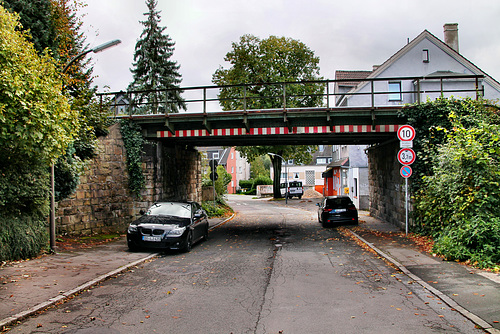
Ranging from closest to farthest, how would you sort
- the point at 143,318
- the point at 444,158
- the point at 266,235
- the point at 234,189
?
the point at 143,318 < the point at 444,158 < the point at 266,235 < the point at 234,189

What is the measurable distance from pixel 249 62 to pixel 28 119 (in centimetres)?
3226

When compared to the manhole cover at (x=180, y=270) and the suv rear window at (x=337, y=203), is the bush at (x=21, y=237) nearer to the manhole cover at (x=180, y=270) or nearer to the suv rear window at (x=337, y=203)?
the manhole cover at (x=180, y=270)

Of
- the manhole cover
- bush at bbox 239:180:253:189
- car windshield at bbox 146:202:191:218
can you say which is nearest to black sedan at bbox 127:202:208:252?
car windshield at bbox 146:202:191:218

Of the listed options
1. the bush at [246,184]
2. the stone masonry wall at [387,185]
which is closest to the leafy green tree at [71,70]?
the stone masonry wall at [387,185]

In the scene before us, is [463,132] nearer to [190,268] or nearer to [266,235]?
[190,268]

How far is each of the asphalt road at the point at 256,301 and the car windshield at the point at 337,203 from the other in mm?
9163

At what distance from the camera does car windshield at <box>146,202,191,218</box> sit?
12.8 m

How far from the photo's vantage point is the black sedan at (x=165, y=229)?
11.5 meters

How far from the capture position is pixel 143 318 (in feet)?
18.7

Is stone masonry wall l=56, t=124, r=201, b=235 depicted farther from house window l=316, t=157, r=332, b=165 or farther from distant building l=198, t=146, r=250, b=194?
house window l=316, t=157, r=332, b=165

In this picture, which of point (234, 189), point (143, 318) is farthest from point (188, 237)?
point (234, 189)

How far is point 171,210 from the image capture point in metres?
13.1

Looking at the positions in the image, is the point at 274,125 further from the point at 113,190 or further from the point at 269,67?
the point at 269,67

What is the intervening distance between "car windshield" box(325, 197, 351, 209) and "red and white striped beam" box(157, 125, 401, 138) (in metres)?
5.11
